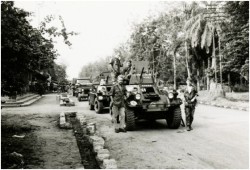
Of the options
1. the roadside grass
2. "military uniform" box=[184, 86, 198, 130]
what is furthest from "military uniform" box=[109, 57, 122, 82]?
"military uniform" box=[184, 86, 198, 130]

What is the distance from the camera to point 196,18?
31.7 m

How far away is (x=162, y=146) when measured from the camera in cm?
841

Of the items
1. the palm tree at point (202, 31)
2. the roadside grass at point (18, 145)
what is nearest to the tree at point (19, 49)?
the roadside grass at point (18, 145)

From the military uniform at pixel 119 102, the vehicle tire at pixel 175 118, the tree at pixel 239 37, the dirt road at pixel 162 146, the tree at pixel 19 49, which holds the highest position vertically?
the tree at pixel 239 37

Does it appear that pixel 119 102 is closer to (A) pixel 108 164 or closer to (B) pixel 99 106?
(A) pixel 108 164

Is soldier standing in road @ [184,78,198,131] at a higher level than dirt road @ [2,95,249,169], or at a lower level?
higher

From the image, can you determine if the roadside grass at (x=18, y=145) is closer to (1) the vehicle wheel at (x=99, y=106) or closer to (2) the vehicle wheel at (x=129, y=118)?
(2) the vehicle wheel at (x=129, y=118)

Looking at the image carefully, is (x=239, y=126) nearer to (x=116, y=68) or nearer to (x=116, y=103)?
(x=116, y=103)

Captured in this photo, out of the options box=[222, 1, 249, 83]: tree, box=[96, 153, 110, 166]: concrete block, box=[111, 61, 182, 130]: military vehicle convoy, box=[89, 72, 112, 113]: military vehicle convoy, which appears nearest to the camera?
box=[96, 153, 110, 166]: concrete block

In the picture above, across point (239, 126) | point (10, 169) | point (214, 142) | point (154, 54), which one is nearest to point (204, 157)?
point (214, 142)

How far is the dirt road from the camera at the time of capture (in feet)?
22.6

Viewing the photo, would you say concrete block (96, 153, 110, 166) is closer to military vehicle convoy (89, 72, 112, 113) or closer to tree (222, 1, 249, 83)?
military vehicle convoy (89, 72, 112, 113)

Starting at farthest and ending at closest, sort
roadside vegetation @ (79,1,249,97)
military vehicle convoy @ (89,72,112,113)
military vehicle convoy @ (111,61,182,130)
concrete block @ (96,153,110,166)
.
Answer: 1. roadside vegetation @ (79,1,249,97)
2. military vehicle convoy @ (89,72,112,113)
3. military vehicle convoy @ (111,61,182,130)
4. concrete block @ (96,153,110,166)

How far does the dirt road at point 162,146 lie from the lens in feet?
22.6
